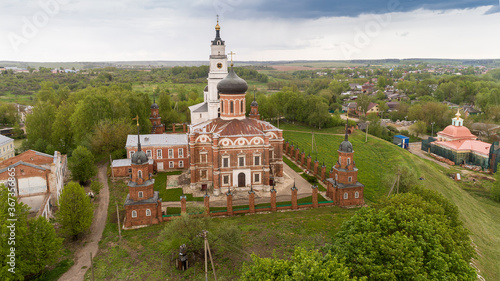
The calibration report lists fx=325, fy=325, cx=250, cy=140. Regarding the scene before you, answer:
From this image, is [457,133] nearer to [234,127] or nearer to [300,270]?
[234,127]

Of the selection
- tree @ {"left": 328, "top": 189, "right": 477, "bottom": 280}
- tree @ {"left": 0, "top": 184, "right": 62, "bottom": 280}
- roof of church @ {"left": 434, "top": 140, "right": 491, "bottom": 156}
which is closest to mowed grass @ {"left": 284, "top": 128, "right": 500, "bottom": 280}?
tree @ {"left": 328, "top": 189, "right": 477, "bottom": 280}

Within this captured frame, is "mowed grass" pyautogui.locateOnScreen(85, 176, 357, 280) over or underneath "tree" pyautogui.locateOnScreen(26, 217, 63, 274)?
underneath

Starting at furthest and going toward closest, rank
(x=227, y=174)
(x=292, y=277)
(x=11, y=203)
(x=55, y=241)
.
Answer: (x=227, y=174), (x=55, y=241), (x=11, y=203), (x=292, y=277)

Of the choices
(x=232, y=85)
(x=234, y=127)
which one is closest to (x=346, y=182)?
(x=234, y=127)

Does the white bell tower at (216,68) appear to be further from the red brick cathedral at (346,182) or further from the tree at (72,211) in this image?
the tree at (72,211)

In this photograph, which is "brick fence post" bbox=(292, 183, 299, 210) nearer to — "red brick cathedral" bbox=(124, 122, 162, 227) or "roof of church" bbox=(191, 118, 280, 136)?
"roof of church" bbox=(191, 118, 280, 136)

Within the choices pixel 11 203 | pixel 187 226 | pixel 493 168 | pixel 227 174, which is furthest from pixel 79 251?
pixel 493 168

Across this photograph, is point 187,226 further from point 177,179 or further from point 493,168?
point 493,168
